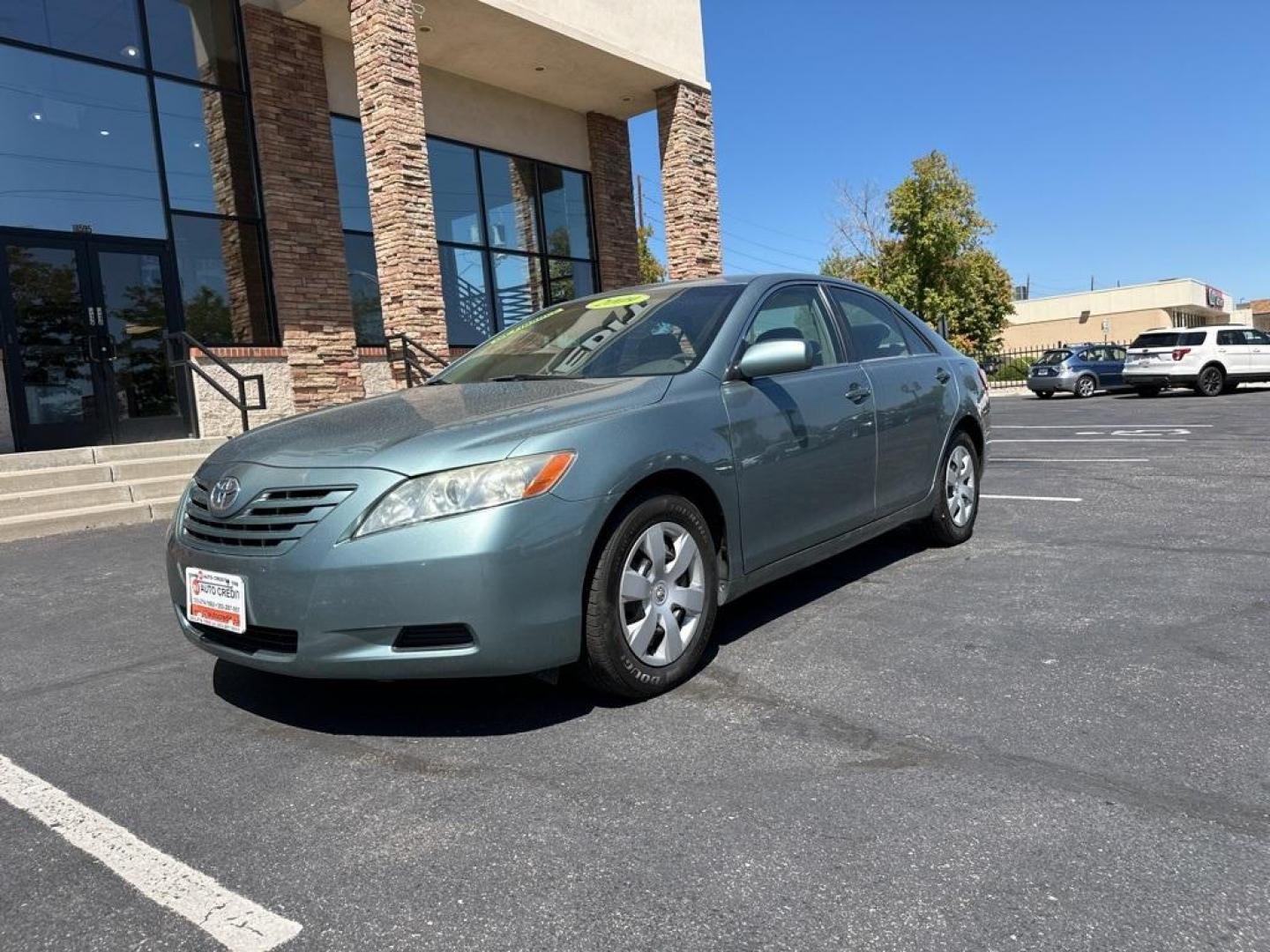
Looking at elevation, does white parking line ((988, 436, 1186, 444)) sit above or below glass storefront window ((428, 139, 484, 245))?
below

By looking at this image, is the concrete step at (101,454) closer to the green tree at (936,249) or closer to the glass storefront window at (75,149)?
the glass storefront window at (75,149)

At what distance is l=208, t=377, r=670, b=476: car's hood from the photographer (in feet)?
9.34

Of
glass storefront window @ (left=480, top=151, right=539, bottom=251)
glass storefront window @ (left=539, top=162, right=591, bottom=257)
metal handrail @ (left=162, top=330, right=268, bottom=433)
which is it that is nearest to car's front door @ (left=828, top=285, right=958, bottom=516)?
metal handrail @ (left=162, top=330, right=268, bottom=433)

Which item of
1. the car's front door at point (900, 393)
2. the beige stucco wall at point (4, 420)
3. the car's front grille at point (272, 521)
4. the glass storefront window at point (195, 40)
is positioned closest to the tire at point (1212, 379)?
the car's front door at point (900, 393)

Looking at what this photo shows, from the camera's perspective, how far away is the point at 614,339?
394 centimetres

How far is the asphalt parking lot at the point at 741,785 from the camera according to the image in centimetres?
197

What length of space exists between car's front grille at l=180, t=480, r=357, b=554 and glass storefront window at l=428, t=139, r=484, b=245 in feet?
39.5

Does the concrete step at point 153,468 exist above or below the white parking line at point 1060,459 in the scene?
above

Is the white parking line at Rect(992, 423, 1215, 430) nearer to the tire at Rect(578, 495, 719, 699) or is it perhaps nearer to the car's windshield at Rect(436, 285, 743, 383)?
the car's windshield at Rect(436, 285, 743, 383)

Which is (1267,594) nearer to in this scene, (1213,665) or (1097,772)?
(1213,665)

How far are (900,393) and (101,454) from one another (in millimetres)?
7965

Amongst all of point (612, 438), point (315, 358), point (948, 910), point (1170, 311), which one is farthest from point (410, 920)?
point (1170, 311)

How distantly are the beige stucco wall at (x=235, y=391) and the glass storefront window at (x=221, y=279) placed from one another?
15.6 inches

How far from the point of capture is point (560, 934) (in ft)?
6.30
